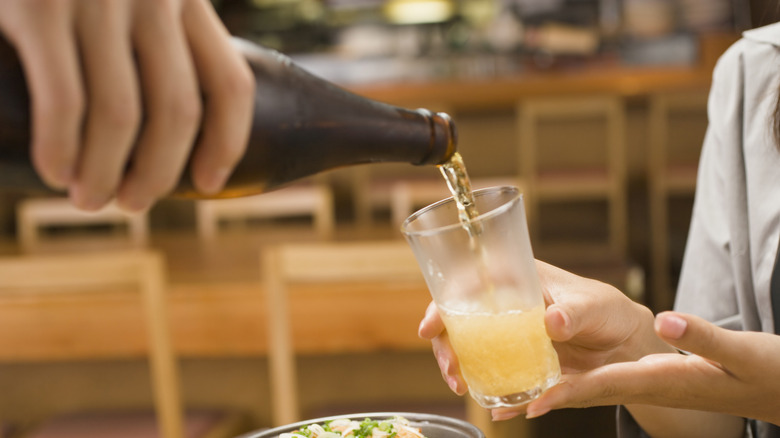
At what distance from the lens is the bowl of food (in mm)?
708

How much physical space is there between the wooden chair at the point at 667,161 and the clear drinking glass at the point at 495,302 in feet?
12.5

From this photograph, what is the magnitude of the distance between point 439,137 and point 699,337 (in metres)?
0.28

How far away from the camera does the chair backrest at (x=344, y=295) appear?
6.18 ft

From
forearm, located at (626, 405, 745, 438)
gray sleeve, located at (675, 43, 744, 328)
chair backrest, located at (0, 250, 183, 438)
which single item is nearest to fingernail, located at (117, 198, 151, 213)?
forearm, located at (626, 405, 745, 438)

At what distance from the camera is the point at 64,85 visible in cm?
32

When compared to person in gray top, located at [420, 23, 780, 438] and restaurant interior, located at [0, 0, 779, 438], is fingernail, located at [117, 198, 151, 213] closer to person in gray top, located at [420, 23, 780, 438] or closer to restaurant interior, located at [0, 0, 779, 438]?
person in gray top, located at [420, 23, 780, 438]

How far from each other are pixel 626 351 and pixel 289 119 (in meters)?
0.51

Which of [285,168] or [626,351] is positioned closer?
[285,168]

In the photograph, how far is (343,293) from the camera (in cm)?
211

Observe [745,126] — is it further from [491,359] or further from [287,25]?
[287,25]

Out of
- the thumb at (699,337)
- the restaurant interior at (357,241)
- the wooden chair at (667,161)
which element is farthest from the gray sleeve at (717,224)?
the wooden chair at (667,161)

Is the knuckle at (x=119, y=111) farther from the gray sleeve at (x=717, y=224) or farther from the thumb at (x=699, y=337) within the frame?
the gray sleeve at (x=717, y=224)

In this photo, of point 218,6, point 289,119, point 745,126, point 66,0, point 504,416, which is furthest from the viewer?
point 218,6

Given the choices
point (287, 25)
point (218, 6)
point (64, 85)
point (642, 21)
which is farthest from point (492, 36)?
point (64, 85)
